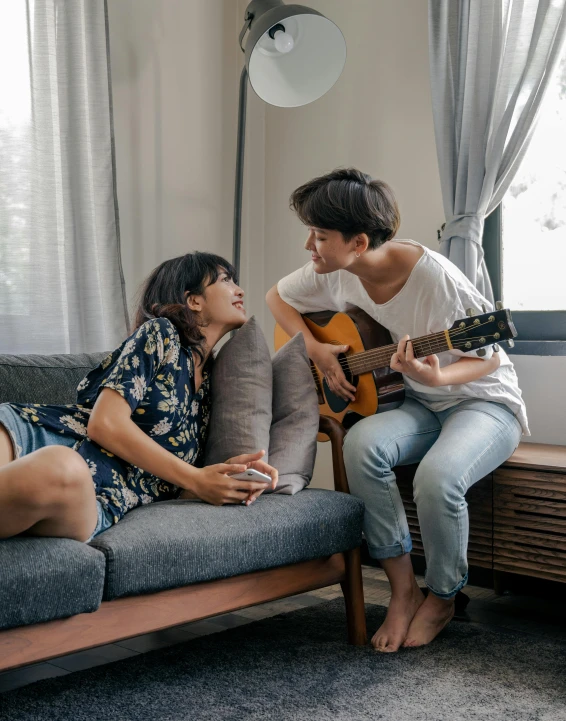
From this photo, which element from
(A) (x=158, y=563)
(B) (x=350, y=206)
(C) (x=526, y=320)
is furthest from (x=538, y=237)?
(A) (x=158, y=563)

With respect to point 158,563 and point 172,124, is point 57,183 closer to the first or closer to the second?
point 172,124

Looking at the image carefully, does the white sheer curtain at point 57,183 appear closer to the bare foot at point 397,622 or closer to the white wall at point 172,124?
the white wall at point 172,124

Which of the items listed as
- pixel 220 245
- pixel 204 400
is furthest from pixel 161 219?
pixel 204 400

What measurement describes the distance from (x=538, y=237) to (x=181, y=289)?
1.44m

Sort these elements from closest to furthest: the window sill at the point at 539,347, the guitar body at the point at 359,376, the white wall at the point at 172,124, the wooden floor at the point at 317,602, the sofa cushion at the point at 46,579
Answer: the sofa cushion at the point at 46,579 < the wooden floor at the point at 317,602 < the guitar body at the point at 359,376 < the window sill at the point at 539,347 < the white wall at the point at 172,124

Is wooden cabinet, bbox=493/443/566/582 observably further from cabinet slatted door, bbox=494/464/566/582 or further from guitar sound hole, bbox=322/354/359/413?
guitar sound hole, bbox=322/354/359/413

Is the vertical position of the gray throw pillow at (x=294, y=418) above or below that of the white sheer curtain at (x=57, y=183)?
below

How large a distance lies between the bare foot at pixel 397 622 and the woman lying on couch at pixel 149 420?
0.54 metres

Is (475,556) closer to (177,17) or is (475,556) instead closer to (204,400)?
(204,400)

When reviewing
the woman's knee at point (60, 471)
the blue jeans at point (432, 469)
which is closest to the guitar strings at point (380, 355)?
the blue jeans at point (432, 469)

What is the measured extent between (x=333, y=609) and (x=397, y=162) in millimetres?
1743

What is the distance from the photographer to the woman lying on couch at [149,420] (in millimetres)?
1681

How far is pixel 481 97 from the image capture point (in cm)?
274

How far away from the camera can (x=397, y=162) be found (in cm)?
309
